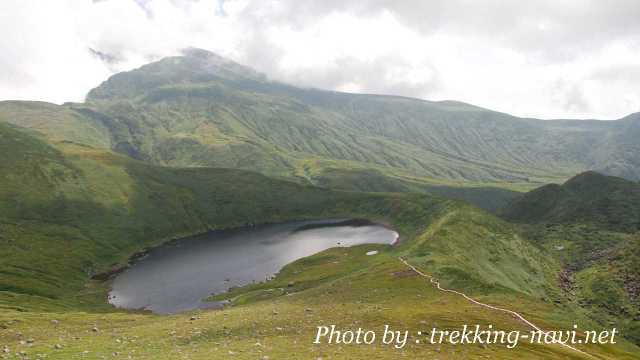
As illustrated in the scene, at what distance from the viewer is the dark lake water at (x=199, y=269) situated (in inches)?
4847

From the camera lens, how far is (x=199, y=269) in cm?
15425

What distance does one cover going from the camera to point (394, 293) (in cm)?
7725

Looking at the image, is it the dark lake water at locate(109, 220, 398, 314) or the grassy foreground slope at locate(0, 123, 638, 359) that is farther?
the dark lake water at locate(109, 220, 398, 314)

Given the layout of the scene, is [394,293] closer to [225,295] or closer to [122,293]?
[225,295]

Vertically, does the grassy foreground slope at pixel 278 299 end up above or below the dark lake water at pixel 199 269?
above

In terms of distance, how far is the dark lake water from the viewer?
123125mm

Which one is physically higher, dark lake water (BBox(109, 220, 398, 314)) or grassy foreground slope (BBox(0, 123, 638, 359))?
grassy foreground slope (BBox(0, 123, 638, 359))

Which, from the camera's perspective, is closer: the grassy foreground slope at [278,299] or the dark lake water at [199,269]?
the grassy foreground slope at [278,299]

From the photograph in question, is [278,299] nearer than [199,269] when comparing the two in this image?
Yes

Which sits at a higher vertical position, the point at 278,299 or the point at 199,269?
the point at 278,299

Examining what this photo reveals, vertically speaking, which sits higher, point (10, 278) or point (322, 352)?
point (322, 352)

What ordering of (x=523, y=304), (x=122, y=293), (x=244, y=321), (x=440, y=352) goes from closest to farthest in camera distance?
(x=440, y=352) < (x=244, y=321) < (x=523, y=304) < (x=122, y=293)

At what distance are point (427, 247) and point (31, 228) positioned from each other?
14521 centimetres

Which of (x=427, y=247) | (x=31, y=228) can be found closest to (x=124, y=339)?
(x=427, y=247)
